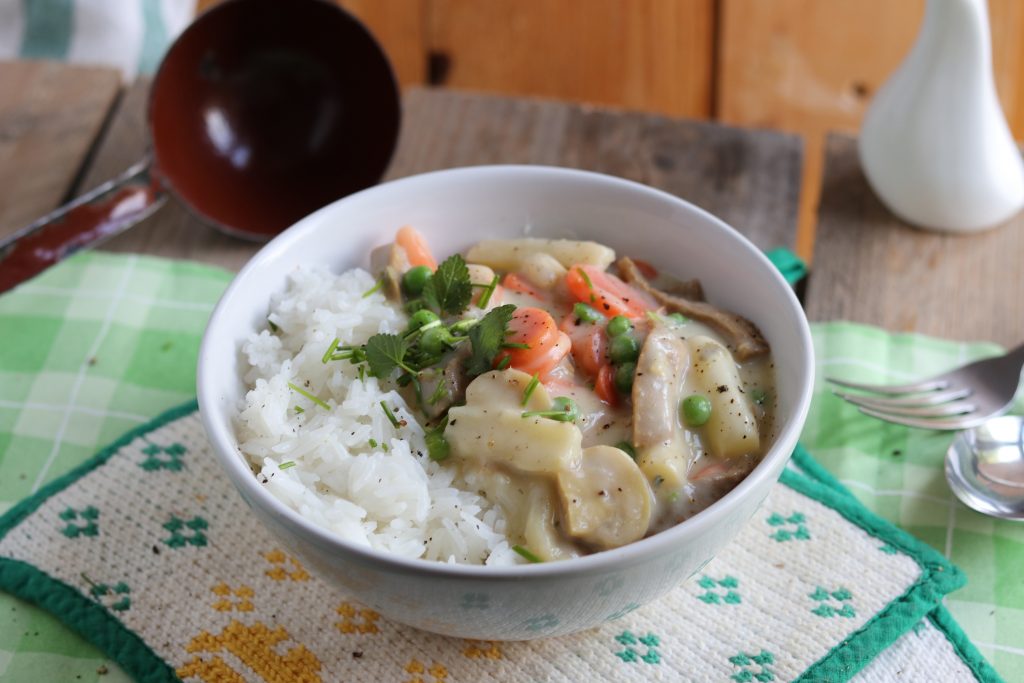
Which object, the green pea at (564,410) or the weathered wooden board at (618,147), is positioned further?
the weathered wooden board at (618,147)

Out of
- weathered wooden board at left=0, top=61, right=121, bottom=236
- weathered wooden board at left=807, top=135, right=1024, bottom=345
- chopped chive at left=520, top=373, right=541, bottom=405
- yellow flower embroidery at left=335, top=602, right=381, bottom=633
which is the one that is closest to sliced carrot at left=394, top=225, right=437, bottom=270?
chopped chive at left=520, top=373, right=541, bottom=405

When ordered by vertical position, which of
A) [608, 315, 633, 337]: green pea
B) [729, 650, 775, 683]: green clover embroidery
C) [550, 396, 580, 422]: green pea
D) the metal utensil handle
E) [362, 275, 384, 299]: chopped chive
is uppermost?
[608, 315, 633, 337]: green pea

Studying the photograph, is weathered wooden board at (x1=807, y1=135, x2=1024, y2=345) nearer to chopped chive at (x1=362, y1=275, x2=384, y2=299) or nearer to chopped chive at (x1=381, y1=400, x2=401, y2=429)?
chopped chive at (x1=362, y1=275, x2=384, y2=299)

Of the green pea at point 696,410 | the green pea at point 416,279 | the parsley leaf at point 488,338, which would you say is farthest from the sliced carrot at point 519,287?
the green pea at point 696,410

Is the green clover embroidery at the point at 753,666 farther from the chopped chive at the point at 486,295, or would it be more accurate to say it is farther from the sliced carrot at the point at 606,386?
the chopped chive at the point at 486,295

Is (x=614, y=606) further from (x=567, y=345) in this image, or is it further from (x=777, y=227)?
(x=777, y=227)

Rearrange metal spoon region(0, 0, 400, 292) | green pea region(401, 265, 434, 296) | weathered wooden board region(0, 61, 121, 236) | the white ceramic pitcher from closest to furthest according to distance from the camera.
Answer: green pea region(401, 265, 434, 296) < the white ceramic pitcher < metal spoon region(0, 0, 400, 292) < weathered wooden board region(0, 61, 121, 236)

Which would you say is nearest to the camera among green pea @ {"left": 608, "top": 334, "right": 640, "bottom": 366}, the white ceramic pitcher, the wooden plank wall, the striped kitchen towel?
green pea @ {"left": 608, "top": 334, "right": 640, "bottom": 366}
